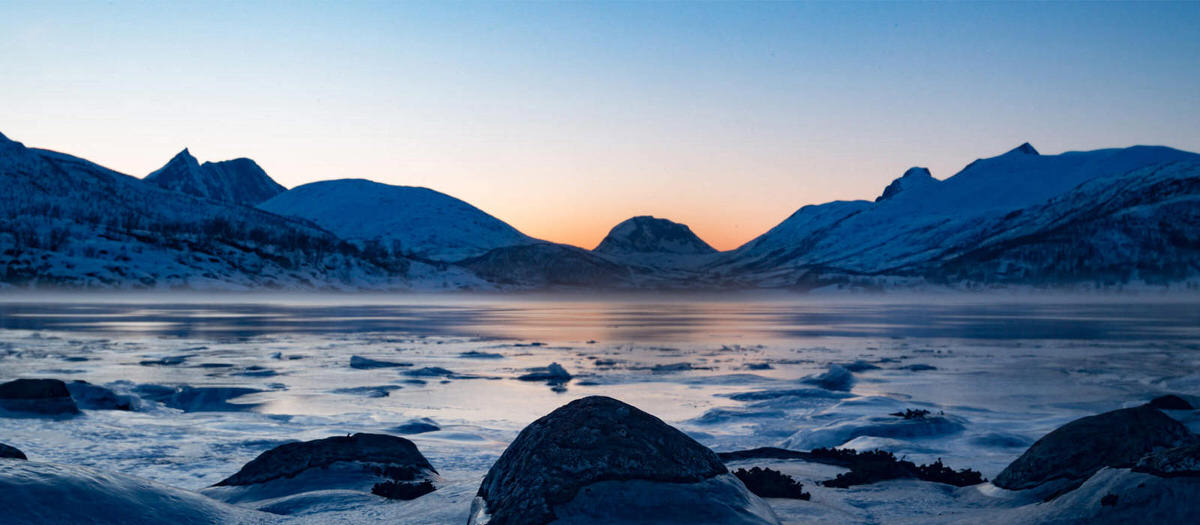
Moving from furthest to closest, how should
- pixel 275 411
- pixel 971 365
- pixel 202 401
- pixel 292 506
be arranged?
1. pixel 971 365
2. pixel 202 401
3. pixel 275 411
4. pixel 292 506

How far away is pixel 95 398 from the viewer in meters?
22.5

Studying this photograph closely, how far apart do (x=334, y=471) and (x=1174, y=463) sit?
35.2 ft

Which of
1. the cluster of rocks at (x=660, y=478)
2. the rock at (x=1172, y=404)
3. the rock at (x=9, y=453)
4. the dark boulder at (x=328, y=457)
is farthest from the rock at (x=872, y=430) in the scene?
the rock at (x=9, y=453)

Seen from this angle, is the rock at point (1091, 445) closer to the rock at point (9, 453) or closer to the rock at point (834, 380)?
the rock at point (9, 453)

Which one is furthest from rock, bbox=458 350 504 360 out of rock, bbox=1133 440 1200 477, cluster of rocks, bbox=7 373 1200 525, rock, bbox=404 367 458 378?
rock, bbox=1133 440 1200 477

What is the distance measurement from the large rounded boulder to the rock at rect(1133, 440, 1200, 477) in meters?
3.65

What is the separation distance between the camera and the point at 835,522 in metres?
9.84

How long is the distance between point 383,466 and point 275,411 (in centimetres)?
1113

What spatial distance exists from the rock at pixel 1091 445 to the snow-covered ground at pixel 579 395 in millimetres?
622

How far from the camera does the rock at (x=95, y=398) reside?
2212cm

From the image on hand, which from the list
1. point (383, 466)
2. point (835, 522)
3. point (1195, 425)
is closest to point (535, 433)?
point (835, 522)

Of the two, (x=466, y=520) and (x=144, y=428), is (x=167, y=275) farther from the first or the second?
(x=466, y=520)

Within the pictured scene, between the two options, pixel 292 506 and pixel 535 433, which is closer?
pixel 535 433

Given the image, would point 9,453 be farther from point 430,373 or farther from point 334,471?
point 430,373
